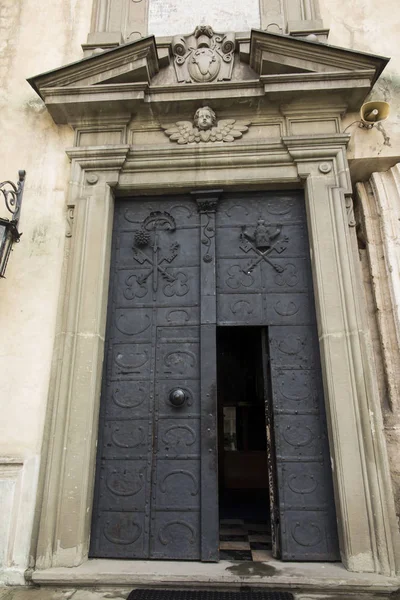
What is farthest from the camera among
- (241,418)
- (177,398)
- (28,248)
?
(241,418)

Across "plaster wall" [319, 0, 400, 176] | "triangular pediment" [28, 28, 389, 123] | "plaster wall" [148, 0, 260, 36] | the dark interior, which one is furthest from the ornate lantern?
the dark interior

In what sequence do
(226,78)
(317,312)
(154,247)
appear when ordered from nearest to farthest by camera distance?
(317,312) < (154,247) < (226,78)

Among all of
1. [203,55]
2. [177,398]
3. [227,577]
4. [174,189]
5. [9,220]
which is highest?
[203,55]

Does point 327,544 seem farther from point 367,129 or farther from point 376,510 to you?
point 367,129

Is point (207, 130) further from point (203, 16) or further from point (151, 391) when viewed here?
point (151, 391)

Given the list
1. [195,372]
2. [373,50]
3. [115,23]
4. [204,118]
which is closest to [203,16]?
[115,23]

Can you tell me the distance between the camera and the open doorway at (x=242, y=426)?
6816 mm

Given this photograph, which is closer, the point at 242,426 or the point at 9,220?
the point at 9,220

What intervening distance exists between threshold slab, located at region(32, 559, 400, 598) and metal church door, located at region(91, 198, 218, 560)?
216 millimetres

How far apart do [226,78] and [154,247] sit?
201 centimetres

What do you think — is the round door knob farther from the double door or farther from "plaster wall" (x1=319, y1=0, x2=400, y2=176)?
"plaster wall" (x1=319, y1=0, x2=400, y2=176)

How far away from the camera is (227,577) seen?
315 centimetres

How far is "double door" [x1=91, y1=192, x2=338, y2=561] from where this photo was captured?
11.7 feet

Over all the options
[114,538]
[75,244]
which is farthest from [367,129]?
[114,538]
